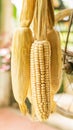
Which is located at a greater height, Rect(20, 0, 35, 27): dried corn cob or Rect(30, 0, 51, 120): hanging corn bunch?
Rect(20, 0, 35, 27): dried corn cob

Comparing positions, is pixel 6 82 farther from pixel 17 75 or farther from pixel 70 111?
pixel 17 75

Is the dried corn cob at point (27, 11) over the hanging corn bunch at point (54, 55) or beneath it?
over

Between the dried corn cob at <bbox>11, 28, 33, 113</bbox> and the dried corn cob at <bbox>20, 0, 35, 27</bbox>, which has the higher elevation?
the dried corn cob at <bbox>20, 0, 35, 27</bbox>

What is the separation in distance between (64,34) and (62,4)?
232mm

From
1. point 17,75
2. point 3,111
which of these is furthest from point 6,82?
point 17,75

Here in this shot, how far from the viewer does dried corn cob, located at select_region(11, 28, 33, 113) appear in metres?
0.39

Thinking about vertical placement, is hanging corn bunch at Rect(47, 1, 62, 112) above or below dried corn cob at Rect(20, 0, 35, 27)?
below

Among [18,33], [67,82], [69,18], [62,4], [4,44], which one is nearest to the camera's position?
[18,33]

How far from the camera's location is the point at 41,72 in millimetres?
396

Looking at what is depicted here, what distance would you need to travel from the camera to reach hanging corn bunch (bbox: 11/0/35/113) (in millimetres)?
390

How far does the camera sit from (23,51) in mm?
393

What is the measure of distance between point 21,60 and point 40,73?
4 cm

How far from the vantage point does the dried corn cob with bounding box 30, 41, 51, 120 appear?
39cm

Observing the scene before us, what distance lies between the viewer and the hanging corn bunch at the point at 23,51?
39 cm
